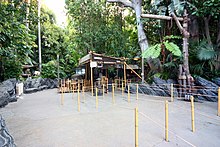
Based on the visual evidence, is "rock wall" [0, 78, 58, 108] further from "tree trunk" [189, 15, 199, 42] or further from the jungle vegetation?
"tree trunk" [189, 15, 199, 42]

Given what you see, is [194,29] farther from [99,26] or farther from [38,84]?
[38,84]

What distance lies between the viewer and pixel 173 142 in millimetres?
3336

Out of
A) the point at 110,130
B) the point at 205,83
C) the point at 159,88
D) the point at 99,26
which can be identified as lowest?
the point at 110,130

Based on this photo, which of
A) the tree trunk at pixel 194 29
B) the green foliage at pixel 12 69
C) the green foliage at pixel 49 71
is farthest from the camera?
the green foliage at pixel 49 71

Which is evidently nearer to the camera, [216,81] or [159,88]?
[216,81]

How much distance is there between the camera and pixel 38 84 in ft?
49.8

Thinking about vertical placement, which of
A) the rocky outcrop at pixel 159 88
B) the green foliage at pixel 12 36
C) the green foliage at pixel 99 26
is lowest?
the rocky outcrop at pixel 159 88

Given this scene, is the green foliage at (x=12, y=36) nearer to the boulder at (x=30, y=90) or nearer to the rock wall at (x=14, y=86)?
the rock wall at (x=14, y=86)

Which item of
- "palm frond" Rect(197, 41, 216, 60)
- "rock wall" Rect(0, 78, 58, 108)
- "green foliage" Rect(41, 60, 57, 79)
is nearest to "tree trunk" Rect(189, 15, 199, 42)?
"palm frond" Rect(197, 41, 216, 60)

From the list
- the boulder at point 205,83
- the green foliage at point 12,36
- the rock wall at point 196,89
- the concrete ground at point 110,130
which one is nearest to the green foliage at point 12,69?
the green foliage at point 12,36

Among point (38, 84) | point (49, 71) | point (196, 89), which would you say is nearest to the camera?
point (196, 89)

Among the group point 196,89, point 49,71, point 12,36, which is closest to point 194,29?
point 196,89

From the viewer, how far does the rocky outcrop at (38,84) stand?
13613 millimetres

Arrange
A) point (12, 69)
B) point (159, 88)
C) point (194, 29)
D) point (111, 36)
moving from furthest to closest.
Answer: point (111, 36)
point (12, 69)
point (194, 29)
point (159, 88)
